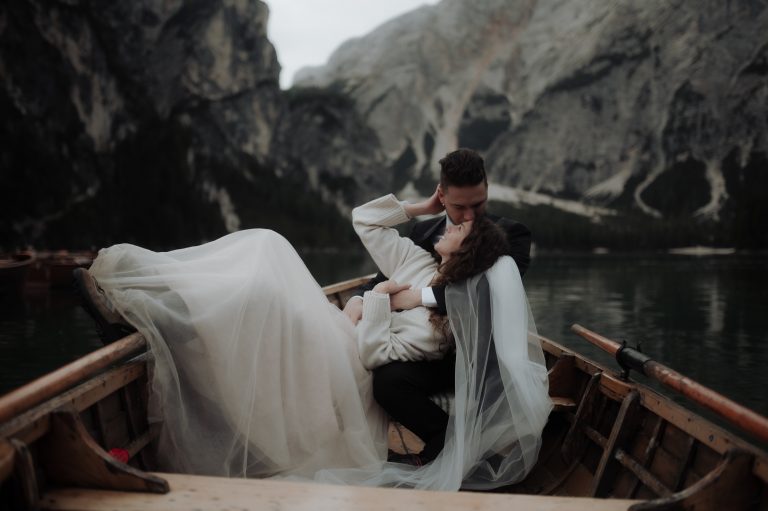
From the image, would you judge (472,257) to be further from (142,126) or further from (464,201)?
(142,126)

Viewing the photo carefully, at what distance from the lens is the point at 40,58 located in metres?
63.2

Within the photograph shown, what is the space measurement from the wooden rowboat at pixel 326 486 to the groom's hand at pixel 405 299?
Answer: 1317 millimetres

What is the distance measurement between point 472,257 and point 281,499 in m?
1.83

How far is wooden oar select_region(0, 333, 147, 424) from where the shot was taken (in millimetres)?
2523

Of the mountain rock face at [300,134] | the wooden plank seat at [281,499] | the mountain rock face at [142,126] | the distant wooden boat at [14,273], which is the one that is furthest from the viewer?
the mountain rock face at [300,134]

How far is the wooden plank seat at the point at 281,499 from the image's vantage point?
97.5 inches

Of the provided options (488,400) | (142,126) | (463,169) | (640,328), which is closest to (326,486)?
(488,400)

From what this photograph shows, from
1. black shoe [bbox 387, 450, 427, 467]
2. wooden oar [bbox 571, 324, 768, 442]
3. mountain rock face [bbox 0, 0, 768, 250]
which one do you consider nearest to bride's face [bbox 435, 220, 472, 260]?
black shoe [bbox 387, 450, 427, 467]

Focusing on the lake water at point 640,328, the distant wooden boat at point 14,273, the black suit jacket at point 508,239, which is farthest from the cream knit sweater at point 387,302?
the distant wooden boat at point 14,273

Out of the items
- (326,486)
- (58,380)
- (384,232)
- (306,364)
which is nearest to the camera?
(326,486)

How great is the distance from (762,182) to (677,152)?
87.5 ft

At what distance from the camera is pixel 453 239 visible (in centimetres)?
390

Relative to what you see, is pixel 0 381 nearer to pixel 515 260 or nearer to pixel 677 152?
pixel 515 260

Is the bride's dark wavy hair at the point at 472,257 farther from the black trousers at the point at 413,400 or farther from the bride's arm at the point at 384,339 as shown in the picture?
the black trousers at the point at 413,400
